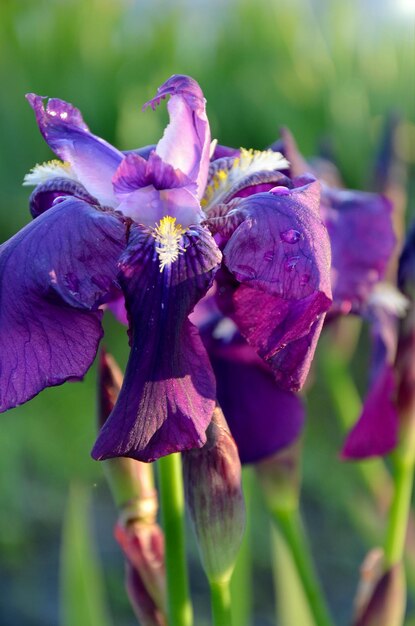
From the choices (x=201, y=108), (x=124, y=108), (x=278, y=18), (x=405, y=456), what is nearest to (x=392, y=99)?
(x=278, y=18)

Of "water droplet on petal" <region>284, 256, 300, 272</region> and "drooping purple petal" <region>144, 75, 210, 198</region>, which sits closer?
"water droplet on petal" <region>284, 256, 300, 272</region>

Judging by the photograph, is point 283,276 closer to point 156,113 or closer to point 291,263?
point 291,263

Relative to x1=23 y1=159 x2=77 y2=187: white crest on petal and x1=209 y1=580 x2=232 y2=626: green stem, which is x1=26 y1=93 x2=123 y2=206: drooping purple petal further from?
x1=209 y1=580 x2=232 y2=626: green stem

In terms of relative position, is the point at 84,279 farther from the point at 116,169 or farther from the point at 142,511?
the point at 142,511

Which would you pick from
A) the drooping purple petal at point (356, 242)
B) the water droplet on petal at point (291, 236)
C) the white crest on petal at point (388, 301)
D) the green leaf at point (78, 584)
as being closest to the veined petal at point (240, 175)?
the water droplet on petal at point (291, 236)

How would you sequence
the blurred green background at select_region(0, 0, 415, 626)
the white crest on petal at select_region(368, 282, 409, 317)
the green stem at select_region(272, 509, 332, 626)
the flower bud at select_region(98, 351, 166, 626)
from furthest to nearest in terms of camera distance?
1. the blurred green background at select_region(0, 0, 415, 626)
2. the white crest on petal at select_region(368, 282, 409, 317)
3. the green stem at select_region(272, 509, 332, 626)
4. the flower bud at select_region(98, 351, 166, 626)

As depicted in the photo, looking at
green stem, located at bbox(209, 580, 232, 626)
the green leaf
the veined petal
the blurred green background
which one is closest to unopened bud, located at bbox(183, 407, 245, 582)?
green stem, located at bbox(209, 580, 232, 626)
